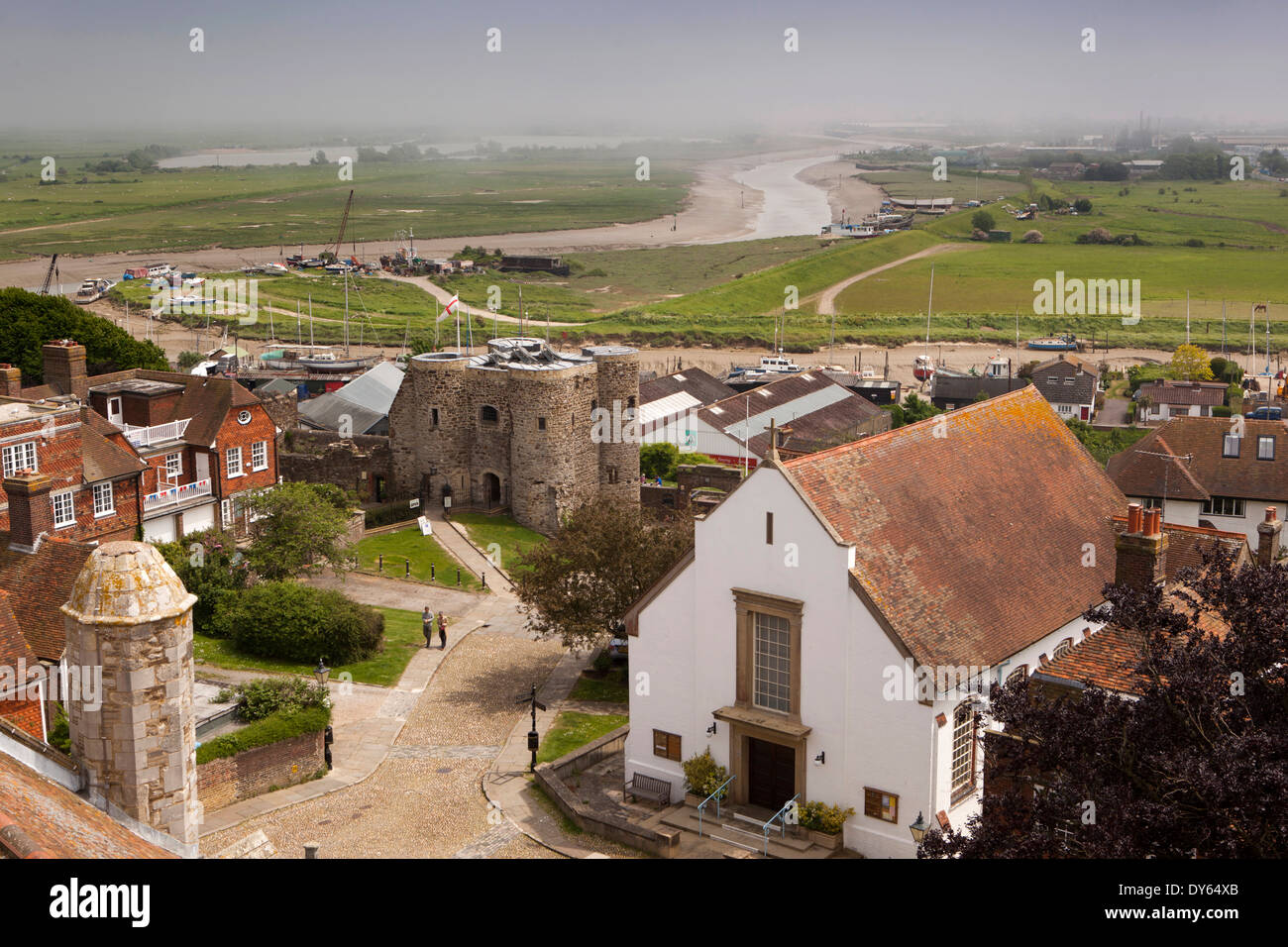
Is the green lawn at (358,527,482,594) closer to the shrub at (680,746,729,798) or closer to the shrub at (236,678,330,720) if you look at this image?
the shrub at (236,678,330,720)

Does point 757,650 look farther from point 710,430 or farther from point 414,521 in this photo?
point 710,430

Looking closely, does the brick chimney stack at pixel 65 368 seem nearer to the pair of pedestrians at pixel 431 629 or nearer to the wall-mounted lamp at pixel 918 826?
the pair of pedestrians at pixel 431 629

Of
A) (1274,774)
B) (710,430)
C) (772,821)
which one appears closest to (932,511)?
(772,821)

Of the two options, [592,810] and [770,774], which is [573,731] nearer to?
[592,810]

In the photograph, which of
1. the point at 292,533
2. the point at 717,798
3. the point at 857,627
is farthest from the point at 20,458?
the point at 857,627

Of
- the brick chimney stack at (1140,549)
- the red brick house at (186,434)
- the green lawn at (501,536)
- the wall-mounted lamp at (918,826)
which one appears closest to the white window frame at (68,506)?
the red brick house at (186,434)

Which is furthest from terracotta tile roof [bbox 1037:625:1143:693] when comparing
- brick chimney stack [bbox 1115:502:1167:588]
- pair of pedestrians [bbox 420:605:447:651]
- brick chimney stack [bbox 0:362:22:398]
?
brick chimney stack [bbox 0:362:22:398]

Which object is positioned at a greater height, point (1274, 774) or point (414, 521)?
point (1274, 774)
